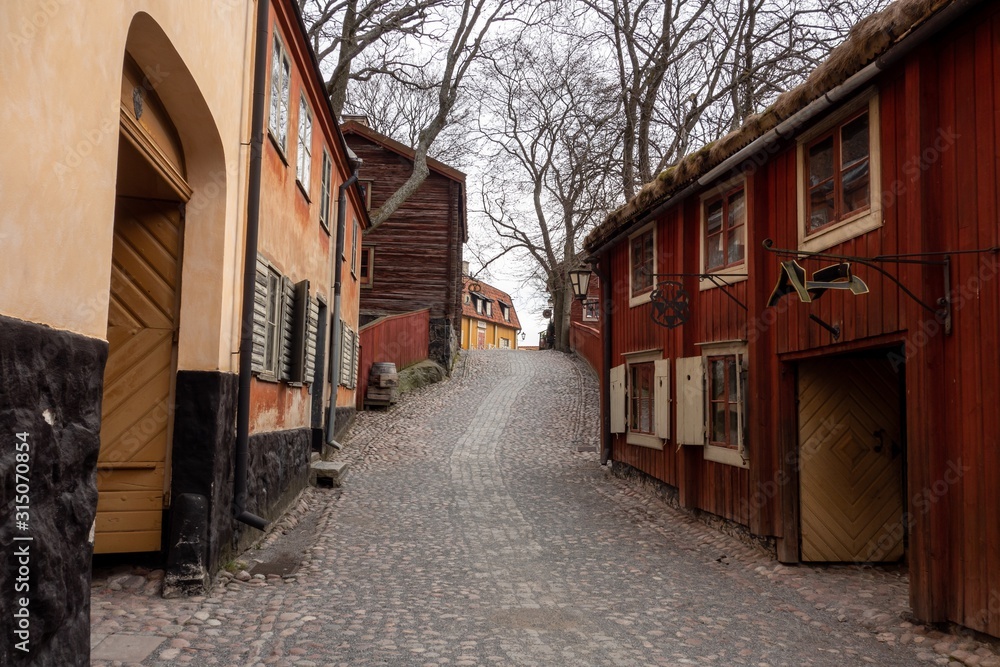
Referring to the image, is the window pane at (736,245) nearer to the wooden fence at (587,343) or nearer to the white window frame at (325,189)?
the white window frame at (325,189)

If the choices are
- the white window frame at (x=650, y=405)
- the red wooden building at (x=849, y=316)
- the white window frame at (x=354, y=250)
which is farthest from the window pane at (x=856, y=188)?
the white window frame at (x=354, y=250)

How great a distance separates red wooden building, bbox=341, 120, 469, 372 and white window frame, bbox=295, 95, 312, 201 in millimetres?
15392

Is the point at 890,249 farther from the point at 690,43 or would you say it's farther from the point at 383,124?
the point at 383,124

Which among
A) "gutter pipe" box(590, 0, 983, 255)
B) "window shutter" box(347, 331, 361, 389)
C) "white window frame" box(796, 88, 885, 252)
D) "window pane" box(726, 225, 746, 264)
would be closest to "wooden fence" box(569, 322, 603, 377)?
"window shutter" box(347, 331, 361, 389)

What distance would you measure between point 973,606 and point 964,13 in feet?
13.4

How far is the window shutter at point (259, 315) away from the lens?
7859mm

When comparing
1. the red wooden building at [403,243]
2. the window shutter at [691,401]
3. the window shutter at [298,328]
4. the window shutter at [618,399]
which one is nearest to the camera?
the window shutter at [298,328]

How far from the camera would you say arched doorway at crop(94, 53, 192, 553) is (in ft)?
21.2

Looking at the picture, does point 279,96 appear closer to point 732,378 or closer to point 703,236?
point 703,236

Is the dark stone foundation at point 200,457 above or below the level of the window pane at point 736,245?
below

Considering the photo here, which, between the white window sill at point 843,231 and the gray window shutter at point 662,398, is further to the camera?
the gray window shutter at point 662,398

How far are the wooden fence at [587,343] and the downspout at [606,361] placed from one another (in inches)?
365

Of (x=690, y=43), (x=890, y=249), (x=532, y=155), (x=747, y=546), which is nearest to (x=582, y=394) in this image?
→ (x=690, y=43)

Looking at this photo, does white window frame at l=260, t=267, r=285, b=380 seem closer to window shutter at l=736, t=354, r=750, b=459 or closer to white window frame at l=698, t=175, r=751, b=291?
white window frame at l=698, t=175, r=751, b=291
